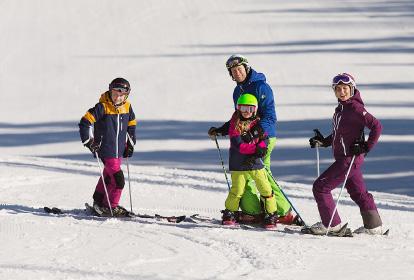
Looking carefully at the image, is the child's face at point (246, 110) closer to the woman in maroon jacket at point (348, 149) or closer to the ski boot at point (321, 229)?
the woman in maroon jacket at point (348, 149)

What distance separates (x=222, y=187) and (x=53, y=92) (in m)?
10.9

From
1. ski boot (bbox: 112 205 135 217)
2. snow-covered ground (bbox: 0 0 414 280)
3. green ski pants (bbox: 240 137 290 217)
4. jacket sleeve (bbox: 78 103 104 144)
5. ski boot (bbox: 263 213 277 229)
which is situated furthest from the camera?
ski boot (bbox: 112 205 135 217)

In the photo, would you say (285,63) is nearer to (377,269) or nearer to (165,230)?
(165,230)

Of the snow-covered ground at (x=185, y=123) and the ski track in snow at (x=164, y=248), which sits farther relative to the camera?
the snow-covered ground at (x=185, y=123)

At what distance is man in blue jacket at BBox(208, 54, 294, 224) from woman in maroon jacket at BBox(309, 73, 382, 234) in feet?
1.56

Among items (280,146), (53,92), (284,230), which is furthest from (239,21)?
(284,230)

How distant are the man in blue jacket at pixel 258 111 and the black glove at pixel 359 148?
901 millimetres

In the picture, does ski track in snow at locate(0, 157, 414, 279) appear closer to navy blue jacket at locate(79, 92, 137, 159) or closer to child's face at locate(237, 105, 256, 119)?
navy blue jacket at locate(79, 92, 137, 159)

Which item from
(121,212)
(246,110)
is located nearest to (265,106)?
(246,110)

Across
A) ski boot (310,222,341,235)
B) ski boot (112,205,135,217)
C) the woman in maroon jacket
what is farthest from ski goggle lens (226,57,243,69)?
ski boot (112,205,135,217)

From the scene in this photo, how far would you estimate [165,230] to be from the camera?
8.38m

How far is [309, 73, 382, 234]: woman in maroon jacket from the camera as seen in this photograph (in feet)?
26.6

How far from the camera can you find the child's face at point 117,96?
9.19m

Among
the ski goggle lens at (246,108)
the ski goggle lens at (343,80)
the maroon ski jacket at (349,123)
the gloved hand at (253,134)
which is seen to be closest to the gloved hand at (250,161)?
the gloved hand at (253,134)
